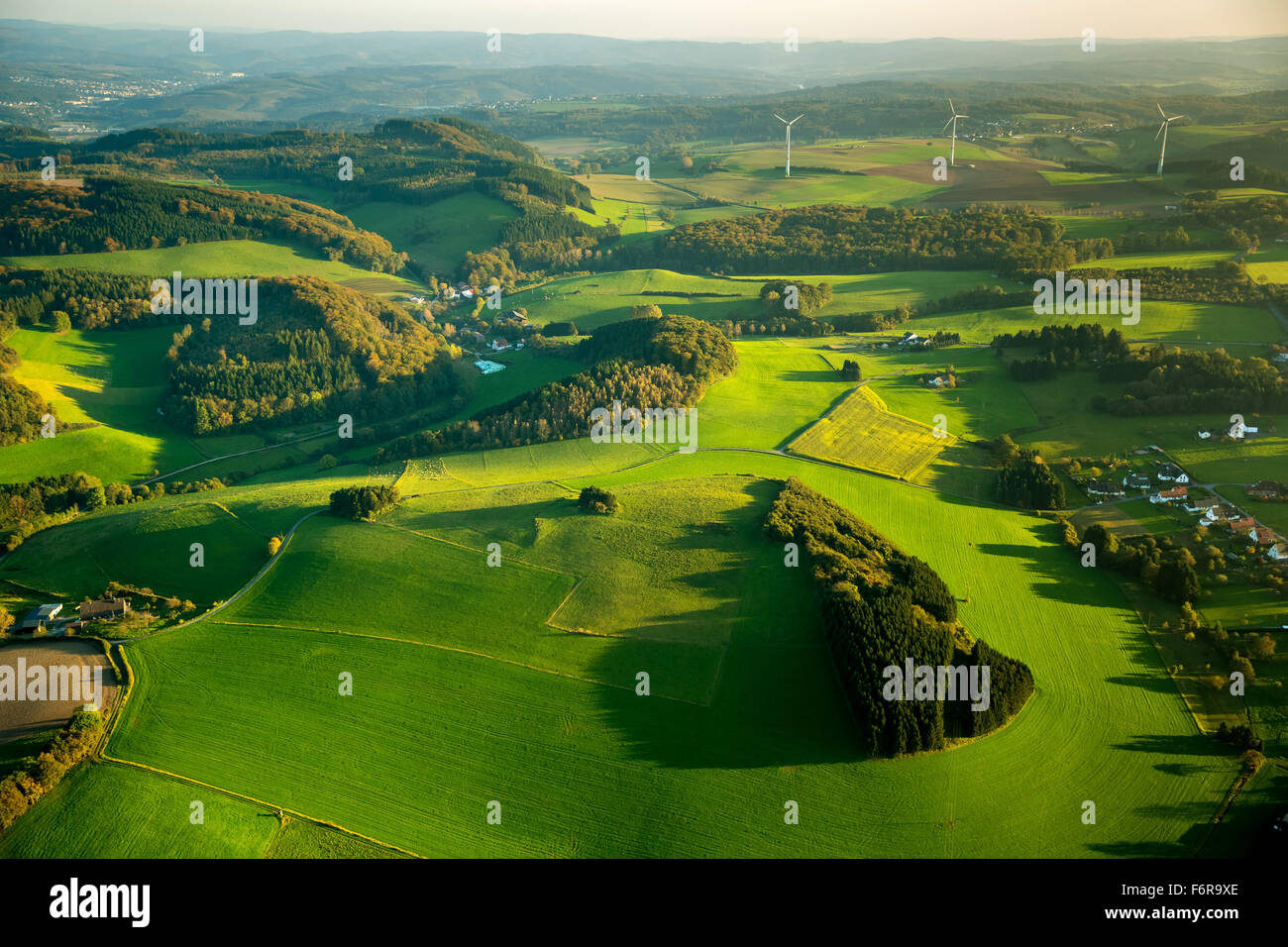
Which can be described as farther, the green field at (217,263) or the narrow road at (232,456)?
the green field at (217,263)

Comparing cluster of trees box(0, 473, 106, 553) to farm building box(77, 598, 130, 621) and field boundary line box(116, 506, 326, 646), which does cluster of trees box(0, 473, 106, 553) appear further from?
field boundary line box(116, 506, 326, 646)

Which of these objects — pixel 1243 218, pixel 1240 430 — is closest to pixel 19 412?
pixel 1240 430

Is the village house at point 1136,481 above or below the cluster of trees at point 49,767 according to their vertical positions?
above

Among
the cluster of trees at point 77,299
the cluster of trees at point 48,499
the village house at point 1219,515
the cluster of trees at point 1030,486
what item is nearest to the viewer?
the village house at point 1219,515

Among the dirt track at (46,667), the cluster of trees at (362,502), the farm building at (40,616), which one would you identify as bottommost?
the dirt track at (46,667)

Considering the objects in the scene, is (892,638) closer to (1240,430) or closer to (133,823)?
(133,823)

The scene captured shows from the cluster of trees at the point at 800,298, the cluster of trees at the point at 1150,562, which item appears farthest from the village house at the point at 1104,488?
Result: the cluster of trees at the point at 800,298

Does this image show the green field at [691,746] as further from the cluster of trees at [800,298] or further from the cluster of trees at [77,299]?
the cluster of trees at [77,299]

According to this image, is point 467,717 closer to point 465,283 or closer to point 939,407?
point 939,407

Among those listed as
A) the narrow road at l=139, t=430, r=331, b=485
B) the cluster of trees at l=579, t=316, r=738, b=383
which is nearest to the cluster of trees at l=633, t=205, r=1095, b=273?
the cluster of trees at l=579, t=316, r=738, b=383
